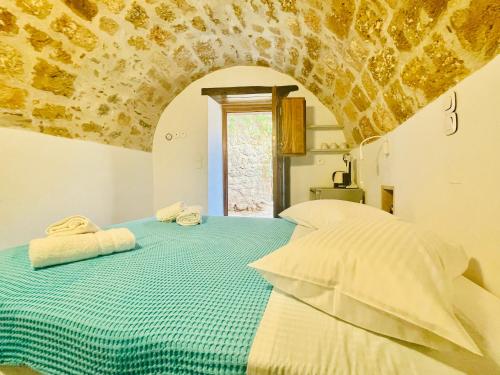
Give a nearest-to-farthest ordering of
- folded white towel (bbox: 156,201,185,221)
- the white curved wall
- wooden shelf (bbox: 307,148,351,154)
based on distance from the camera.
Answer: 1. folded white towel (bbox: 156,201,185,221)
2. wooden shelf (bbox: 307,148,351,154)
3. the white curved wall

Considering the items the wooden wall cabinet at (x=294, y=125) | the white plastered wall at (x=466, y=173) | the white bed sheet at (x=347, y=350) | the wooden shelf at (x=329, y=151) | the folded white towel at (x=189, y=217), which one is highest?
the wooden wall cabinet at (x=294, y=125)

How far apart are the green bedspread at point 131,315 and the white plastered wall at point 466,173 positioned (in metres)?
0.71

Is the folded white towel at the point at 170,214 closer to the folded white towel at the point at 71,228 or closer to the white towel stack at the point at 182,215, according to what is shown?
the white towel stack at the point at 182,215

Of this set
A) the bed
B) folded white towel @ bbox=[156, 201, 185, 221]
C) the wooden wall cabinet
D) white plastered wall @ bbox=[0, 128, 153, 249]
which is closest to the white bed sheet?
the bed

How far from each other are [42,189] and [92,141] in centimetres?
70

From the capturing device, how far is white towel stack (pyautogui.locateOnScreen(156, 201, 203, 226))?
184cm

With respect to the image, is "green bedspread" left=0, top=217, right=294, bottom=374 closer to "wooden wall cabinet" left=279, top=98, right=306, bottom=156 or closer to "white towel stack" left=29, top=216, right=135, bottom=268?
"white towel stack" left=29, top=216, right=135, bottom=268

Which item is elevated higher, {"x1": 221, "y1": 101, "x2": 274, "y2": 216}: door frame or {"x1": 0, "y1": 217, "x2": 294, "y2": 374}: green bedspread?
{"x1": 221, "y1": 101, "x2": 274, "y2": 216}: door frame

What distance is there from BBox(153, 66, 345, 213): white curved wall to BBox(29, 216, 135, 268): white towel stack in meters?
2.16

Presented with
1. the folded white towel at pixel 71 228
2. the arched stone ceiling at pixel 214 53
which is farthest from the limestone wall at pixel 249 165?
the folded white towel at pixel 71 228

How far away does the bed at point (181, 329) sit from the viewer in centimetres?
49

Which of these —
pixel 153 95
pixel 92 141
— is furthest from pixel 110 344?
pixel 153 95

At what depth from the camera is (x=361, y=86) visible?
1.94 meters

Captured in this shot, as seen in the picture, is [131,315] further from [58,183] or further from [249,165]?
[249,165]
